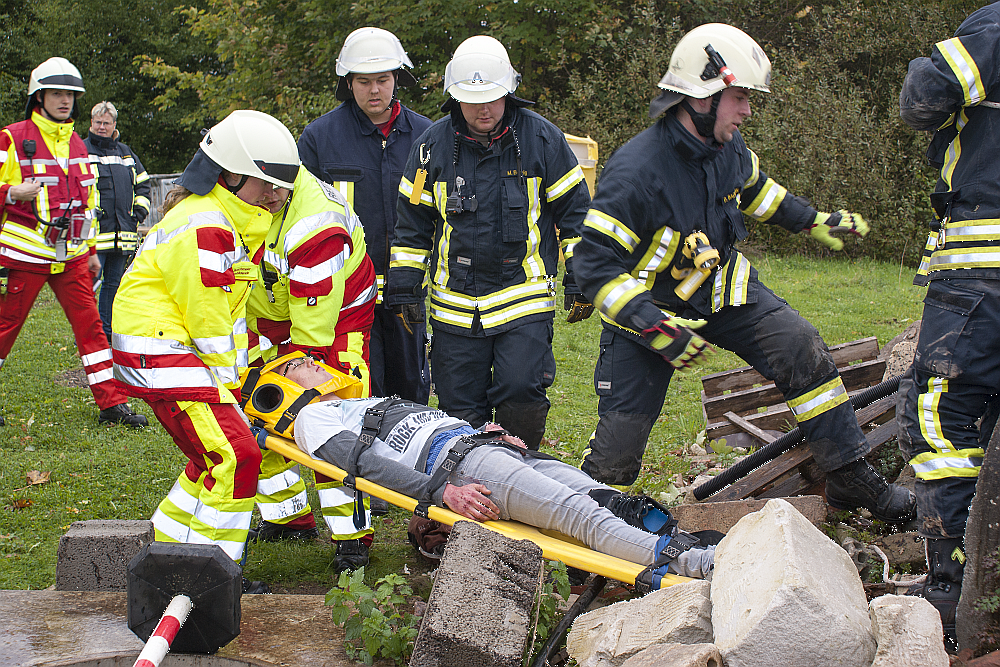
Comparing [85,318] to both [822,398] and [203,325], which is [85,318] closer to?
[203,325]

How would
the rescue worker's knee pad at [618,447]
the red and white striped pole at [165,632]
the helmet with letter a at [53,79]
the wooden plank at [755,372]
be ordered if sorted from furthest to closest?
the helmet with letter a at [53,79] → the wooden plank at [755,372] → the rescue worker's knee pad at [618,447] → the red and white striped pole at [165,632]

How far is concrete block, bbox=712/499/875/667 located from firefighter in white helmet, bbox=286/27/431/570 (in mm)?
2684

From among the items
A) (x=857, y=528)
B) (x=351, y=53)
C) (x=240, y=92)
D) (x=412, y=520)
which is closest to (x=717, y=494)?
(x=857, y=528)

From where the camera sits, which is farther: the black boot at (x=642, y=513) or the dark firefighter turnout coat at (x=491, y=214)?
the dark firefighter turnout coat at (x=491, y=214)

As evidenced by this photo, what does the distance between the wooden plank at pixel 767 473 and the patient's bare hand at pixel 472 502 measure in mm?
1234

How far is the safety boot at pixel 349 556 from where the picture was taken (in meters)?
3.89

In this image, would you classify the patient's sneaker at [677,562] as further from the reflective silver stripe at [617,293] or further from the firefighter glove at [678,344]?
the reflective silver stripe at [617,293]

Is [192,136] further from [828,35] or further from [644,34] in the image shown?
[828,35]

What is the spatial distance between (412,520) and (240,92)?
14.7m

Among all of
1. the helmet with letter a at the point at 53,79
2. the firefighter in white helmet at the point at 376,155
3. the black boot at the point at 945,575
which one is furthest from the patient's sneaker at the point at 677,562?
the helmet with letter a at the point at 53,79

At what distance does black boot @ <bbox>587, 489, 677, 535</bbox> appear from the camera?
10.3 feet

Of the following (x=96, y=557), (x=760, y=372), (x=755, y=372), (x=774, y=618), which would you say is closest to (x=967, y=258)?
(x=760, y=372)

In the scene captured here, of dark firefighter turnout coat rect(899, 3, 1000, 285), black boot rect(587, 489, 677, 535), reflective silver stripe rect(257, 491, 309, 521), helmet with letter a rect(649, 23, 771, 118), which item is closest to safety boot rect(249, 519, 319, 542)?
reflective silver stripe rect(257, 491, 309, 521)

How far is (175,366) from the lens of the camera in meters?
3.33
